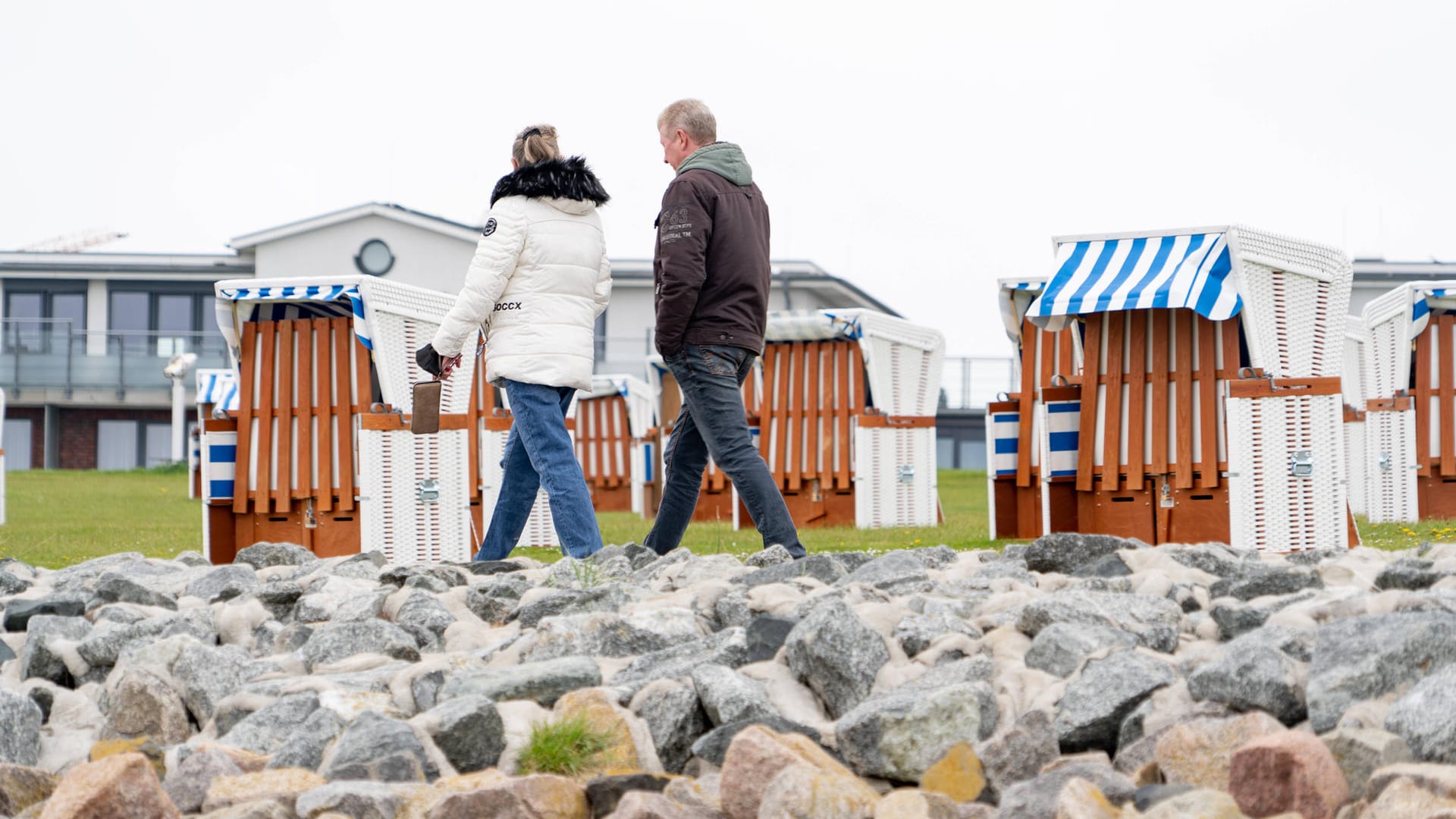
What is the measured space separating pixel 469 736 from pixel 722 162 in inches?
142

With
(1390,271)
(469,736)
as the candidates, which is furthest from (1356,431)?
(1390,271)

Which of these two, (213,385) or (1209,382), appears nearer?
(1209,382)

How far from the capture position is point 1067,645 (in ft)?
12.2

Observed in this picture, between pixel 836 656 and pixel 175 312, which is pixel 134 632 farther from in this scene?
pixel 175 312

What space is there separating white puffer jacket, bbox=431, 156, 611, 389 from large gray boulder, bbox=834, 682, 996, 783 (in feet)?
11.3

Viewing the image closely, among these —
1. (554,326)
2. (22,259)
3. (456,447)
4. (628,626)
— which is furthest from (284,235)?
(628,626)

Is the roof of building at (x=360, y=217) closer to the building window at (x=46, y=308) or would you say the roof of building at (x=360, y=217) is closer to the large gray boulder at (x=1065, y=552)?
the building window at (x=46, y=308)

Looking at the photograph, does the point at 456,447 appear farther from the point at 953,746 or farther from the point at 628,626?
the point at 953,746

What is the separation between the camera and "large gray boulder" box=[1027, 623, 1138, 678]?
12.1 ft

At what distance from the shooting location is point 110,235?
279ft

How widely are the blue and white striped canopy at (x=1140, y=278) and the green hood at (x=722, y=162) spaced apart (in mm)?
2155

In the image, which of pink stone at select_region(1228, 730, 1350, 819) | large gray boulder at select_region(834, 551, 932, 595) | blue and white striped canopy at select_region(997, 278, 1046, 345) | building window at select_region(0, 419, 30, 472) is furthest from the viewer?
building window at select_region(0, 419, 30, 472)

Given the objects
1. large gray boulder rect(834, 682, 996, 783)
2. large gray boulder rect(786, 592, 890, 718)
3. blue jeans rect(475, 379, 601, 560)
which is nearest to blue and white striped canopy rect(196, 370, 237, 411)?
blue jeans rect(475, 379, 601, 560)

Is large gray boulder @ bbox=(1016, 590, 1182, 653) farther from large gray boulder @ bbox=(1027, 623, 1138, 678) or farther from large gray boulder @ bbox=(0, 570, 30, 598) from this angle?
large gray boulder @ bbox=(0, 570, 30, 598)
